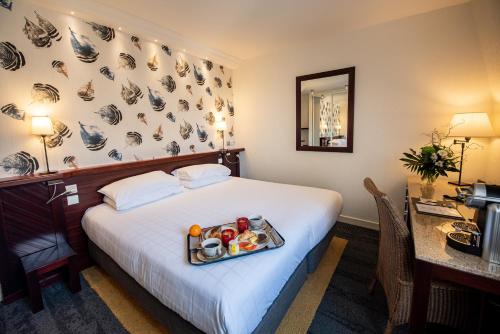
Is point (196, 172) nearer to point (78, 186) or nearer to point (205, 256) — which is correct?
point (78, 186)

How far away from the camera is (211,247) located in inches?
51.4

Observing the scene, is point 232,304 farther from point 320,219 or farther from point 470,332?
point 470,332

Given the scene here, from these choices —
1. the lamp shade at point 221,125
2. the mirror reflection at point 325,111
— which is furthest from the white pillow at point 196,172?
the mirror reflection at point 325,111

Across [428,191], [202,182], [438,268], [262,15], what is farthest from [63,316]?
[262,15]

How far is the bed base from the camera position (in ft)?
3.97

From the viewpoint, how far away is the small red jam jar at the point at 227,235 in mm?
1379

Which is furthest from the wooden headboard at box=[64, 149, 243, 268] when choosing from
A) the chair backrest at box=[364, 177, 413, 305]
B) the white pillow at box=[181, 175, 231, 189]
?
the chair backrest at box=[364, 177, 413, 305]

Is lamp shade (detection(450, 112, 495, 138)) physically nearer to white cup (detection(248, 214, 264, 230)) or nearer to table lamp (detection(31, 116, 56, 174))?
white cup (detection(248, 214, 264, 230))

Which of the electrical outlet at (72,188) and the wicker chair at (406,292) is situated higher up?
the electrical outlet at (72,188)

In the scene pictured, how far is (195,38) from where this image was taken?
288 cm

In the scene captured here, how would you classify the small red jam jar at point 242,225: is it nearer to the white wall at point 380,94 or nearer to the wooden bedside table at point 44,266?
the wooden bedside table at point 44,266

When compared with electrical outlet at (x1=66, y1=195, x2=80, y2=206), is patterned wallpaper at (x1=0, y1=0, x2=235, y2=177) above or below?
above

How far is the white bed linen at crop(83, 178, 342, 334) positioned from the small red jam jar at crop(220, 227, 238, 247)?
169 mm

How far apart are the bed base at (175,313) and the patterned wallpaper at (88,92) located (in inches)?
41.7
